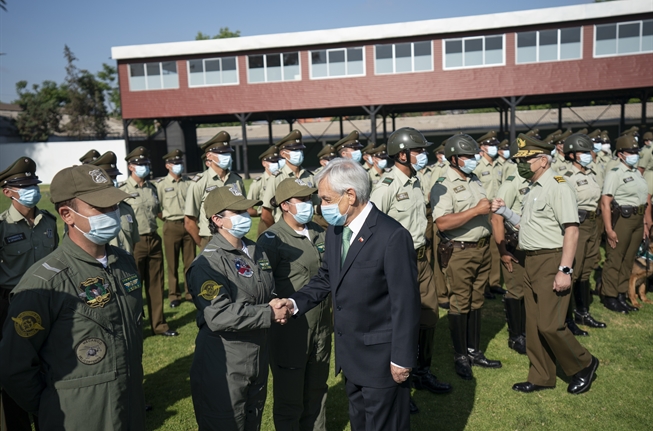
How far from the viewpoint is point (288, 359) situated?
162 inches

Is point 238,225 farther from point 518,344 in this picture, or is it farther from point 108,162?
point 518,344

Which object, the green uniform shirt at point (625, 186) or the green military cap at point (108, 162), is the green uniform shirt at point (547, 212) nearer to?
the green uniform shirt at point (625, 186)

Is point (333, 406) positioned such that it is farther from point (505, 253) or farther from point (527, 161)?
point (527, 161)

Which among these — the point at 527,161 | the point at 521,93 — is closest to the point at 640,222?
the point at 527,161

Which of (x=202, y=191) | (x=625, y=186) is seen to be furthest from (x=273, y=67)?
(x=625, y=186)

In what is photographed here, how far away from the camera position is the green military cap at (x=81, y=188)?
9.33ft

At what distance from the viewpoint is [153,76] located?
29.3 meters

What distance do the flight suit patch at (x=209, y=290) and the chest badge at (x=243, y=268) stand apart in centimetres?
24

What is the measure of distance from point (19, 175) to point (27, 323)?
3.11 metres

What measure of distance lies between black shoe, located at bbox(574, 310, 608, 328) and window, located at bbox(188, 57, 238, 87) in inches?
960

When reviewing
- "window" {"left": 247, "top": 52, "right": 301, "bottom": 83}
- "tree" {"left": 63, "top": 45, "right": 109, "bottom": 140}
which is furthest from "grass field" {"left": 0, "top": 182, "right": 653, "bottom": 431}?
"tree" {"left": 63, "top": 45, "right": 109, "bottom": 140}

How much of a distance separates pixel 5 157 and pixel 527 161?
1723 inches

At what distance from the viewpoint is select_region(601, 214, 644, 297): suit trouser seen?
7738 mm

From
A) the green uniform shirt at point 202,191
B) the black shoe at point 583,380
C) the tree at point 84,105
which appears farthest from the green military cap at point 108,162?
the tree at point 84,105
